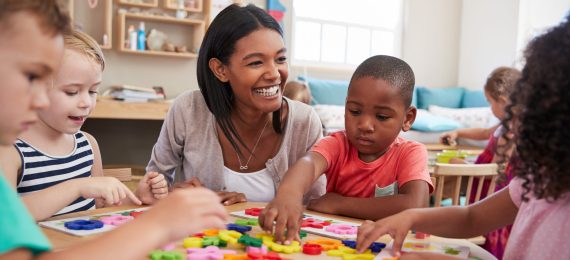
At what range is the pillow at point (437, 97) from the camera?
668 centimetres

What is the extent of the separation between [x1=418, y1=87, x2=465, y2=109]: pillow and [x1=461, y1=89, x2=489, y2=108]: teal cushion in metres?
0.09

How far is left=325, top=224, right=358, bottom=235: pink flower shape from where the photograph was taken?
1.22 metres

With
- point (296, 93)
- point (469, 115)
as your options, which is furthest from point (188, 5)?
point (469, 115)

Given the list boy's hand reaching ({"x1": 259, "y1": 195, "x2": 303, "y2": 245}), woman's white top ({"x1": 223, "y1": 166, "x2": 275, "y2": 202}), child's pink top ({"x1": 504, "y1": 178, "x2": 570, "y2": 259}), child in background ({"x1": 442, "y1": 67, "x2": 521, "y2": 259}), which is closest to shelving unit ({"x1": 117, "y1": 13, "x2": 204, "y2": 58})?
child in background ({"x1": 442, "y1": 67, "x2": 521, "y2": 259})

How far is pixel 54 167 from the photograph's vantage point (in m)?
1.47

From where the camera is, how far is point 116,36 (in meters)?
4.71

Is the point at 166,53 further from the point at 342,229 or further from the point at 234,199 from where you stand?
the point at 342,229

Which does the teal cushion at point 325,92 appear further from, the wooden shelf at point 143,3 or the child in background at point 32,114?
the child in background at point 32,114

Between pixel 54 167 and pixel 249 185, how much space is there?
0.61m

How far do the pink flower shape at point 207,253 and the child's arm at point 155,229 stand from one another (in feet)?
0.61

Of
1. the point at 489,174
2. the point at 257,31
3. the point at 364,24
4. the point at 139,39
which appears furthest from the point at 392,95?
the point at 364,24

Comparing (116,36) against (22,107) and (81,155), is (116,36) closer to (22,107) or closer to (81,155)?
(81,155)

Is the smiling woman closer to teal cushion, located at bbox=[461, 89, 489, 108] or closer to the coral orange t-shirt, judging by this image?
the coral orange t-shirt

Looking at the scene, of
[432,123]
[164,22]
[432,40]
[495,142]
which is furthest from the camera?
[432,40]
